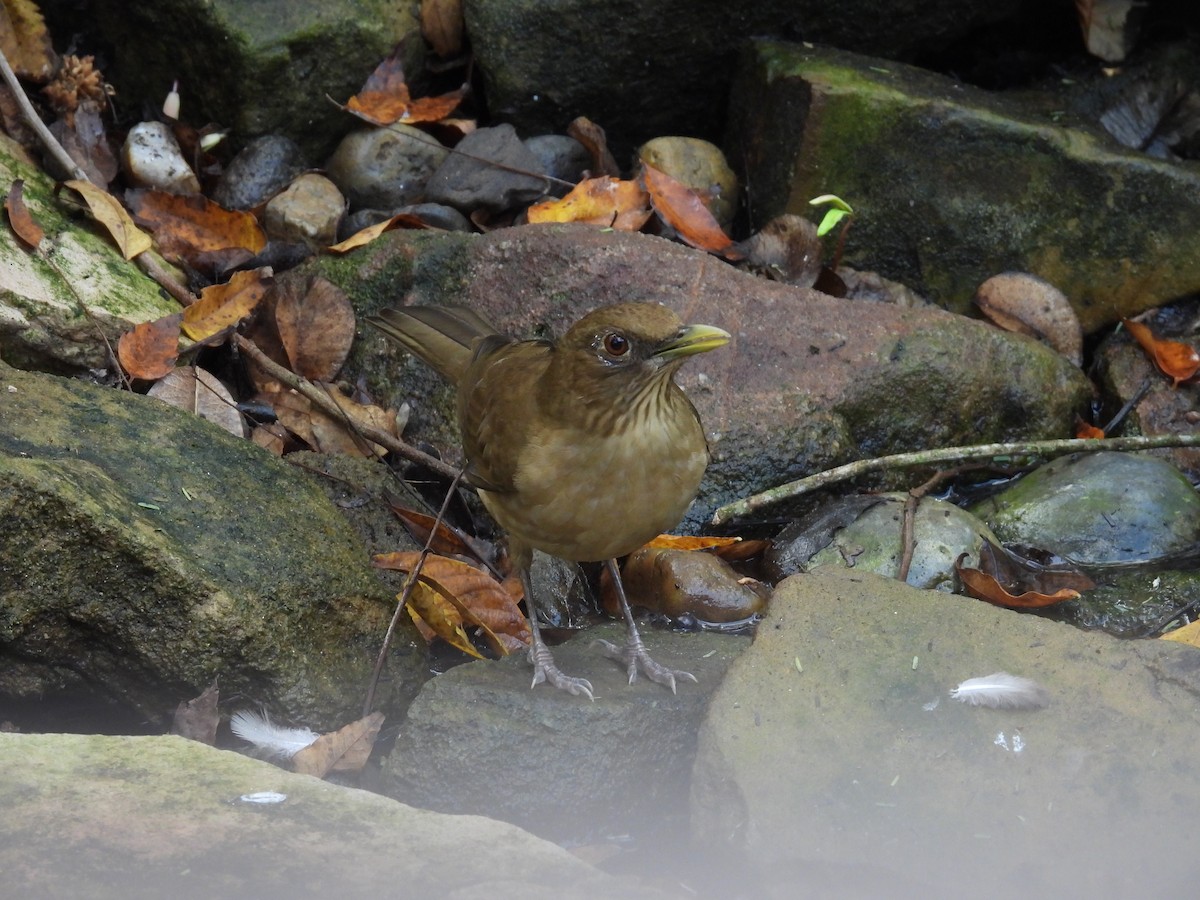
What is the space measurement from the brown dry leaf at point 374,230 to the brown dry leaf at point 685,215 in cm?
115

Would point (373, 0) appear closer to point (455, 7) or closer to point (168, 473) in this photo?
point (455, 7)

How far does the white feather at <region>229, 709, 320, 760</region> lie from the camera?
410 centimetres

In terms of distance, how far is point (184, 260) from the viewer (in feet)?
20.7

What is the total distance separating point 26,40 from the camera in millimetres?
6598

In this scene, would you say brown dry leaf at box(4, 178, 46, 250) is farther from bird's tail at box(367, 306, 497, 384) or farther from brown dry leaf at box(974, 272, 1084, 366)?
brown dry leaf at box(974, 272, 1084, 366)

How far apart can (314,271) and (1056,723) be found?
12.8 ft

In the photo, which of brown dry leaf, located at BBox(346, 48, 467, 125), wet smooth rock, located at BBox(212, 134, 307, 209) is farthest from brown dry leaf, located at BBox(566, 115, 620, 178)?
wet smooth rock, located at BBox(212, 134, 307, 209)

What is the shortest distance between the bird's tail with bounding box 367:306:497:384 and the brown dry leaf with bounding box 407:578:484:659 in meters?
0.83

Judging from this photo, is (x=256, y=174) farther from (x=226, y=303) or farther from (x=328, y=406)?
(x=328, y=406)

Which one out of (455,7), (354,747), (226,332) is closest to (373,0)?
(455,7)

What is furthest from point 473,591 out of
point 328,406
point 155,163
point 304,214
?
point 155,163

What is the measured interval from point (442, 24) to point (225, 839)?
5.39m

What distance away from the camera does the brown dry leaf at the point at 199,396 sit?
548cm

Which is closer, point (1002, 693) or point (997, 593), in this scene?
point (1002, 693)
